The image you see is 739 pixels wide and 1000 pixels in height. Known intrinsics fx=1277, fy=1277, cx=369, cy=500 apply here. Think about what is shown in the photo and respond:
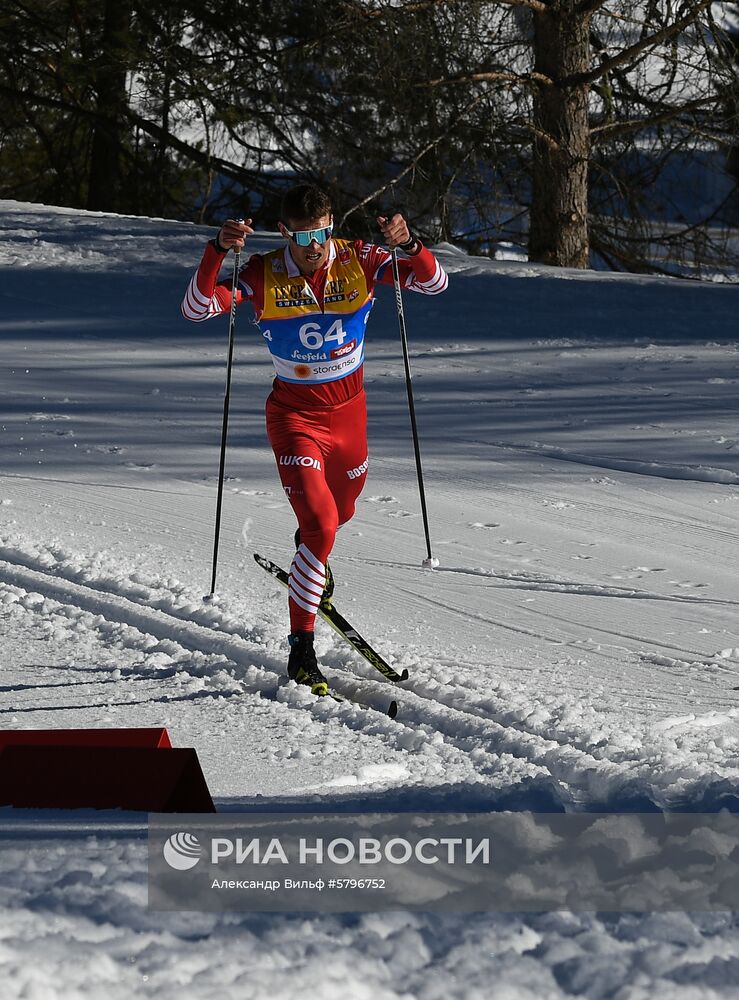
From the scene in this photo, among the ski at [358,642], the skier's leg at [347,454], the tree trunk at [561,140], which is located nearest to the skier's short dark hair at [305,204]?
the skier's leg at [347,454]

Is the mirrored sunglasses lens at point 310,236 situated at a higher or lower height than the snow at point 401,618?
higher

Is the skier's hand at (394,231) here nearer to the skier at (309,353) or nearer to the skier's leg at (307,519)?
the skier at (309,353)

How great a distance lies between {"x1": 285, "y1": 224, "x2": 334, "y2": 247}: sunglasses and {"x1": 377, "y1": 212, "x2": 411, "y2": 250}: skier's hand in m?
0.33

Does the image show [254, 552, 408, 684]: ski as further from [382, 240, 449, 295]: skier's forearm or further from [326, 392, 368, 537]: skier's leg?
[382, 240, 449, 295]: skier's forearm

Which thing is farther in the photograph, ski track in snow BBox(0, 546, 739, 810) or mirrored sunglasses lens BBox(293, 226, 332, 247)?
mirrored sunglasses lens BBox(293, 226, 332, 247)

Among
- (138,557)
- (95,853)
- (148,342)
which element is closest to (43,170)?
(148,342)

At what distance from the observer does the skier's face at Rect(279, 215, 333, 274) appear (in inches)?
189

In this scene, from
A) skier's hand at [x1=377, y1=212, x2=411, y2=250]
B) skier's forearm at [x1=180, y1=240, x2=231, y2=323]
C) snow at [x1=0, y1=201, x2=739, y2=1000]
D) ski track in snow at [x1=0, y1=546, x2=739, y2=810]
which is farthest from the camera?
skier's hand at [x1=377, y1=212, x2=411, y2=250]

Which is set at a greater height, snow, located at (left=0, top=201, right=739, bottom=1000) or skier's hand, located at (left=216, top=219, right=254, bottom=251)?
skier's hand, located at (left=216, top=219, right=254, bottom=251)

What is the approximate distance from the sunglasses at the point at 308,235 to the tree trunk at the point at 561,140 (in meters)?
10.6

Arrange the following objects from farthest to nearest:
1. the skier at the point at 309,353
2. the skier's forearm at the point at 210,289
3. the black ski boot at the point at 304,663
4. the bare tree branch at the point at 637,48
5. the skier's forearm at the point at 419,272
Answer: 1. the bare tree branch at the point at 637,48
2. the skier's forearm at the point at 419,272
3. the skier's forearm at the point at 210,289
4. the skier at the point at 309,353
5. the black ski boot at the point at 304,663

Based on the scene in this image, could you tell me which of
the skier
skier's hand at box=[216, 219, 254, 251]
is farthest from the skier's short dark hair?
skier's hand at box=[216, 219, 254, 251]

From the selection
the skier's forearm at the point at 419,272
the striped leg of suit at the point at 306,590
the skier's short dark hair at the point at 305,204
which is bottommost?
the striped leg of suit at the point at 306,590

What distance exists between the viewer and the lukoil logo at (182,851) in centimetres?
313
